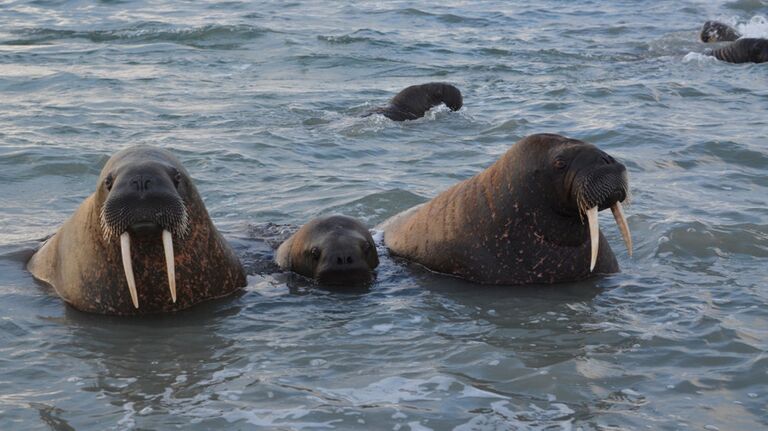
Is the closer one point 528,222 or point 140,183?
point 140,183

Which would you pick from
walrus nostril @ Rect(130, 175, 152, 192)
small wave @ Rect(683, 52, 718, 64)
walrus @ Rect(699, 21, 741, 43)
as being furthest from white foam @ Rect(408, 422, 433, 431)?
walrus @ Rect(699, 21, 741, 43)

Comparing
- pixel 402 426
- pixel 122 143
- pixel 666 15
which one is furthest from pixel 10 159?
pixel 666 15

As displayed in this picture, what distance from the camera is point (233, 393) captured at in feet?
18.2

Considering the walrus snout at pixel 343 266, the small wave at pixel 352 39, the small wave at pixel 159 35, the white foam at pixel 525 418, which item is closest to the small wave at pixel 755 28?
the small wave at pixel 352 39

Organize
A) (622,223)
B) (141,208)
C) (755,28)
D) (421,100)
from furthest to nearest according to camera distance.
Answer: (755,28)
(421,100)
(622,223)
(141,208)

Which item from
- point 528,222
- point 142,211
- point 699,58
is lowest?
point 699,58

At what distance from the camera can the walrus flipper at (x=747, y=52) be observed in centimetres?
1806

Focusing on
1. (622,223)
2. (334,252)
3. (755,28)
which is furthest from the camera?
(755,28)

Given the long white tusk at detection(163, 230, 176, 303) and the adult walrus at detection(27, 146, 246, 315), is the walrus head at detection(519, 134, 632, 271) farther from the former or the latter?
the long white tusk at detection(163, 230, 176, 303)

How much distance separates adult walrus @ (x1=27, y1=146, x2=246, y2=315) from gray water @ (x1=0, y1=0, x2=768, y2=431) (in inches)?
5.6

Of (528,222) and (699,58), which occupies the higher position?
(528,222)

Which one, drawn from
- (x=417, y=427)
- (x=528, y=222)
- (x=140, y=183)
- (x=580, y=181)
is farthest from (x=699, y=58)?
(x=417, y=427)

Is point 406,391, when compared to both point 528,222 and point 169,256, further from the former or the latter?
point 528,222

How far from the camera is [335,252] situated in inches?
299
